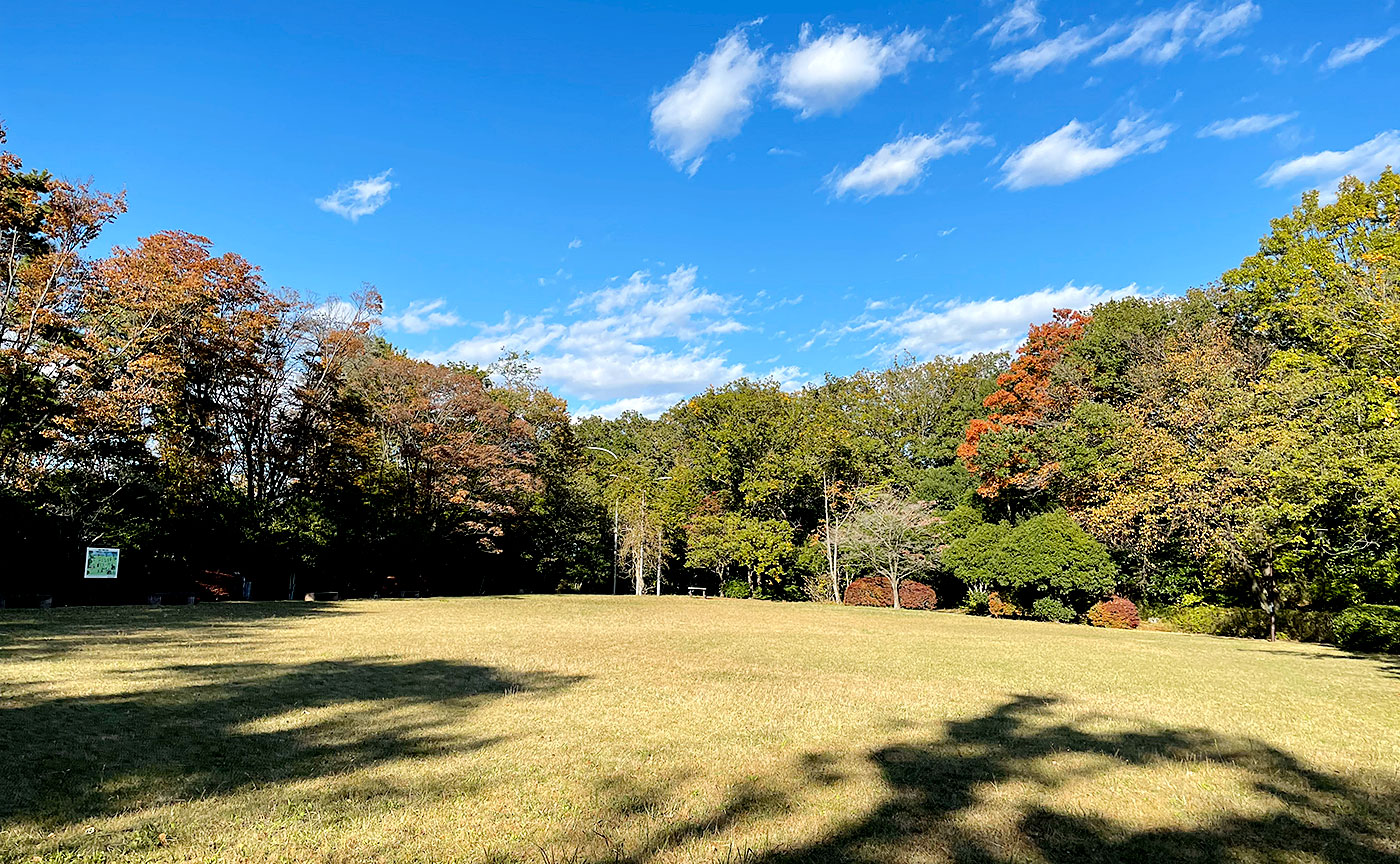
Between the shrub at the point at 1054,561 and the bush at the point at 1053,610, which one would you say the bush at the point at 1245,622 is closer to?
the shrub at the point at 1054,561

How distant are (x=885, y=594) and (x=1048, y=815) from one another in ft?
104

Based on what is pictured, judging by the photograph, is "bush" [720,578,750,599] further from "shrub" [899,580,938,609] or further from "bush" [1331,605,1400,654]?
"bush" [1331,605,1400,654]

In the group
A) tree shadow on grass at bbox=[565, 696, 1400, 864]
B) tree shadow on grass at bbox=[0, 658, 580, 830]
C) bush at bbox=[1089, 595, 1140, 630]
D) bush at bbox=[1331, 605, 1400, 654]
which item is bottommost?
bush at bbox=[1089, 595, 1140, 630]

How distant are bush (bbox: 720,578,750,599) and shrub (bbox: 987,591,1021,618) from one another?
45.0 feet

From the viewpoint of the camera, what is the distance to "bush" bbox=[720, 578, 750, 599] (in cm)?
4022

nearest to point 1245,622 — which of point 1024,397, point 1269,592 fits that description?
point 1269,592

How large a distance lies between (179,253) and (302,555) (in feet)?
36.5

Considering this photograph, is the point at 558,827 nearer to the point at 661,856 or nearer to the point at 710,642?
the point at 661,856

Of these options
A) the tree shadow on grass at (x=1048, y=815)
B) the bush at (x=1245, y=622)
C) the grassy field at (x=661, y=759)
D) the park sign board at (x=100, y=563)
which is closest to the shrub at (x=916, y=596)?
the bush at (x=1245, y=622)

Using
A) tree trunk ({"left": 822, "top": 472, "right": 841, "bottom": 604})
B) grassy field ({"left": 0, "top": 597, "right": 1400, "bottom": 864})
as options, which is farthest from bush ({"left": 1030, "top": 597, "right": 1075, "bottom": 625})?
grassy field ({"left": 0, "top": 597, "right": 1400, "bottom": 864})

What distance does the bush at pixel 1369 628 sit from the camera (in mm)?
15609

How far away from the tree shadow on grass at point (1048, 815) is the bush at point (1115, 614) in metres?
22.3

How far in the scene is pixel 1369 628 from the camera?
16406mm

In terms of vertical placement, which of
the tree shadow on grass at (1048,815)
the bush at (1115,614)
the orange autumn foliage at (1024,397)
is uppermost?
the orange autumn foliage at (1024,397)
